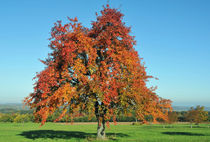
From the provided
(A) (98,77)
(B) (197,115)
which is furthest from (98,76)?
(B) (197,115)

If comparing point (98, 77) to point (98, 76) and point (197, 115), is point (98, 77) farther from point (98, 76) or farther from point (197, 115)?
point (197, 115)

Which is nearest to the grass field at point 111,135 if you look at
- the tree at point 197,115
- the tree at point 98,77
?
the tree at point 98,77

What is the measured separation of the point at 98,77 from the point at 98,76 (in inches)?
3.8

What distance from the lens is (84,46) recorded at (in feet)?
66.7

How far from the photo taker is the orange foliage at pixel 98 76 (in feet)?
63.3

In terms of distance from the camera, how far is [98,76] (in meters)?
19.6

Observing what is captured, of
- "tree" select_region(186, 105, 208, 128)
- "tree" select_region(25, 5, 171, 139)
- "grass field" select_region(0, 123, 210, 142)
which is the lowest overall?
"grass field" select_region(0, 123, 210, 142)

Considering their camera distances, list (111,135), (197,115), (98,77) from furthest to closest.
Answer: (197,115)
(111,135)
(98,77)

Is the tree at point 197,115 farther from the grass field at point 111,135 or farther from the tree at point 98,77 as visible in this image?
the tree at point 98,77

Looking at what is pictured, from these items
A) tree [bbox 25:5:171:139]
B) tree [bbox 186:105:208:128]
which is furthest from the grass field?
tree [bbox 186:105:208:128]

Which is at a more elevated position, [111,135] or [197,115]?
[197,115]

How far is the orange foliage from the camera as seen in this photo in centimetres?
1930

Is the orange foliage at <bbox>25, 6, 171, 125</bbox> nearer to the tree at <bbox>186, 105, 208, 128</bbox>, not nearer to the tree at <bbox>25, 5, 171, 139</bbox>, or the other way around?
the tree at <bbox>25, 5, 171, 139</bbox>

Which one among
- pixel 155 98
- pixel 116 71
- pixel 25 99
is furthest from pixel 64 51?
pixel 155 98
